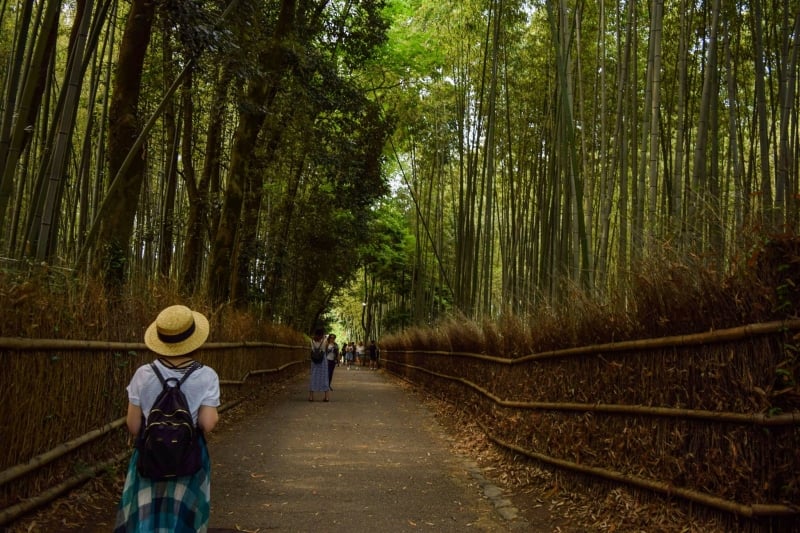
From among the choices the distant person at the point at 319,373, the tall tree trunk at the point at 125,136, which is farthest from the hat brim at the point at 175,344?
the distant person at the point at 319,373

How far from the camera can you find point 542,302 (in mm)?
6742

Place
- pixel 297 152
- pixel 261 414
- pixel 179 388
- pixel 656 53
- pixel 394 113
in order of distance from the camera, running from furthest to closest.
Answer: pixel 394 113 < pixel 297 152 < pixel 261 414 < pixel 656 53 < pixel 179 388

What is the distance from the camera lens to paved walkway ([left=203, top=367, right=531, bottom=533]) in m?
4.43

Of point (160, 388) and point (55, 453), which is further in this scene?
point (55, 453)

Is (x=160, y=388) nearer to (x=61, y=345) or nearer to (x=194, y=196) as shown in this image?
(x=61, y=345)

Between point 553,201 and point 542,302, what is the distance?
1985 mm

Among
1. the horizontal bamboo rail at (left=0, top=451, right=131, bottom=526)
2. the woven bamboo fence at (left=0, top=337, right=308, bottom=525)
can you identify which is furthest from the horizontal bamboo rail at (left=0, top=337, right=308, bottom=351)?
the horizontal bamboo rail at (left=0, top=451, right=131, bottom=526)

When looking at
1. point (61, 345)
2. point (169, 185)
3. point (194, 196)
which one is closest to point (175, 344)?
point (61, 345)

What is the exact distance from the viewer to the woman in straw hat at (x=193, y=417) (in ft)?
8.50

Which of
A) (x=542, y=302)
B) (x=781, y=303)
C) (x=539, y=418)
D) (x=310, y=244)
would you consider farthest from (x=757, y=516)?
(x=310, y=244)

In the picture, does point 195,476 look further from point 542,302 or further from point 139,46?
point 139,46

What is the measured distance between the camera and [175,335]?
2.70 metres

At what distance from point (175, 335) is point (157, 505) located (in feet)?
1.92

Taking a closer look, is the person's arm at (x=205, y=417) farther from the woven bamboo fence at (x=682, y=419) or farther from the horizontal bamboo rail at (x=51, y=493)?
the woven bamboo fence at (x=682, y=419)
